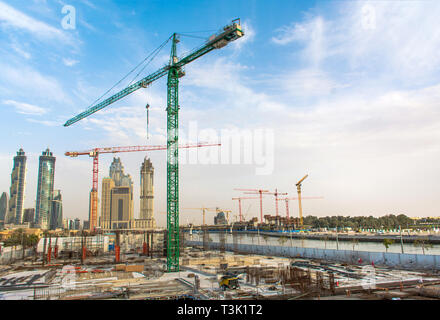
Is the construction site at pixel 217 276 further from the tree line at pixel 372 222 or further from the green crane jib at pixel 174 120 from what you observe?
the tree line at pixel 372 222

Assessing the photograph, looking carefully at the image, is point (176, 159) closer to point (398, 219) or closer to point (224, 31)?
point (224, 31)

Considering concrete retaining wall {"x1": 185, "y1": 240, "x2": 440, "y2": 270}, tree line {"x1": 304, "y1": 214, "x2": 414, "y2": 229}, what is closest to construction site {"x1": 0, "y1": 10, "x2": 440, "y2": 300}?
concrete retaining wall {"x1": 185, "y1": 240, "x2": 440, "y2": 270}

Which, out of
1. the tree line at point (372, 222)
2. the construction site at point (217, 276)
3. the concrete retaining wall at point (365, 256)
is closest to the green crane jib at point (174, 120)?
the construction site at point (217, 276)

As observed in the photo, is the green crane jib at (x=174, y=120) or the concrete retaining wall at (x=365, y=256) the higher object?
the green crane jib at (x=174, y=120)

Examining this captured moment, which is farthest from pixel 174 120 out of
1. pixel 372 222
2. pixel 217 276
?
pixel 372 222

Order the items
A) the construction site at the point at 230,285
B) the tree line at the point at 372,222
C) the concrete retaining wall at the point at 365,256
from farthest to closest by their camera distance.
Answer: the tree line at the point at 372,222 < the concrete retaining wall at the point at 365,256 < the construction site at the point at 230,285

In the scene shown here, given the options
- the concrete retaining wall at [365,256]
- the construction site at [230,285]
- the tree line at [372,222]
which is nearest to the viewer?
the construction site at [230,285]

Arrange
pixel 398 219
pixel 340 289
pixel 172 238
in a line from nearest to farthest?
pixel 340 289 < pixel 172 238 < pixel 398 219

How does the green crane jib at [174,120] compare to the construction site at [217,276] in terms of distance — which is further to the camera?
the green crane jib at [174,120]

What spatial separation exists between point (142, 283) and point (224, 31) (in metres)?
22.5

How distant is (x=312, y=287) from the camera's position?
53.3 feet
